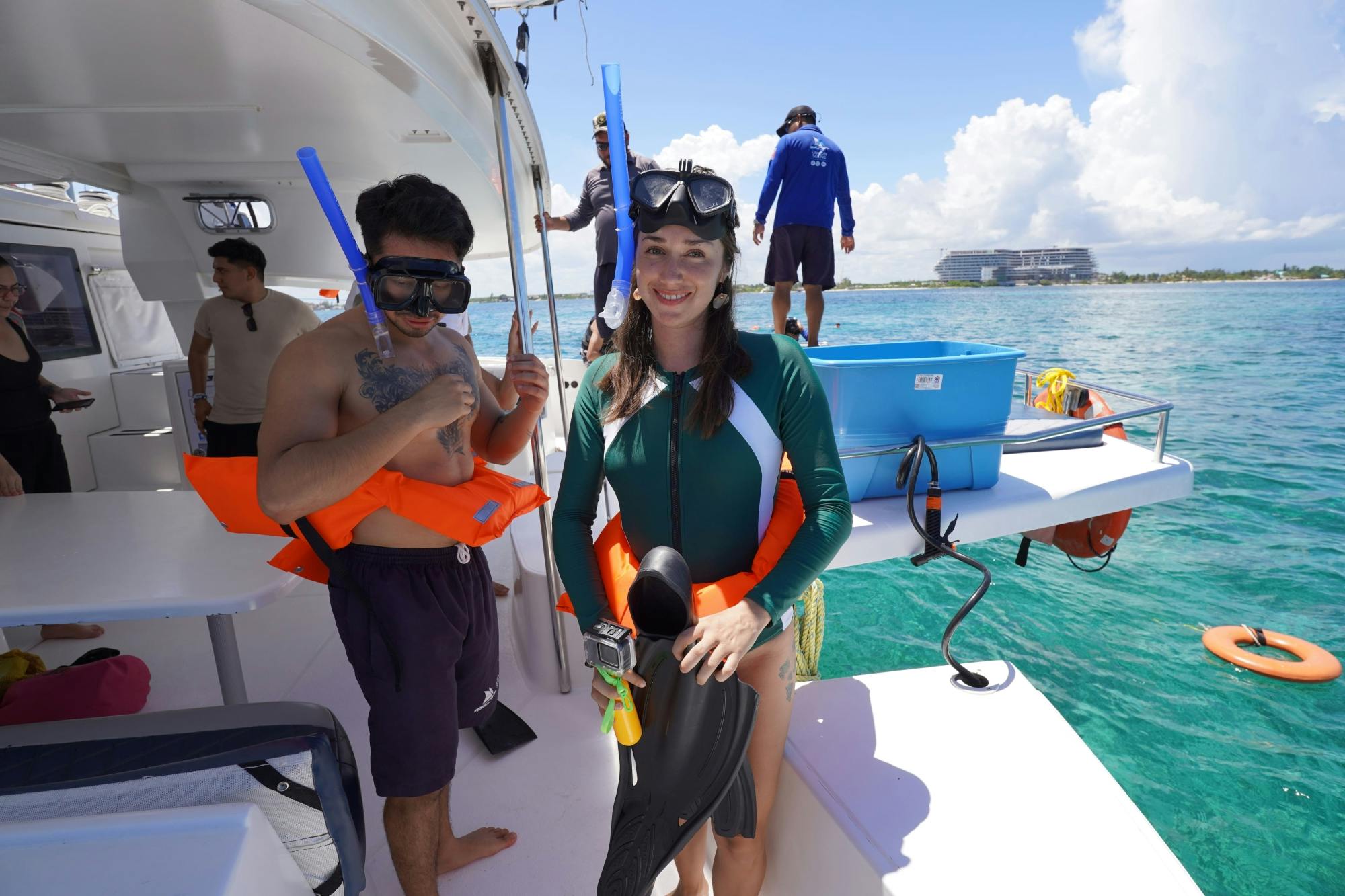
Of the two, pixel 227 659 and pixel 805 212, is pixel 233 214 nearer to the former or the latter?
pixel 227 659

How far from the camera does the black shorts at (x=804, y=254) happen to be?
4.47 metres

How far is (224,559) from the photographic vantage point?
176 centimetres

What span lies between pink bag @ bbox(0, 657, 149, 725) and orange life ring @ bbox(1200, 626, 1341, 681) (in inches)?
259

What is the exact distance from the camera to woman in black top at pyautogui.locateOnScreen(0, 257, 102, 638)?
9.90 ft

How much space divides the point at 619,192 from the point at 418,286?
46 centimetres

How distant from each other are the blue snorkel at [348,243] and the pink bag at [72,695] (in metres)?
1.47

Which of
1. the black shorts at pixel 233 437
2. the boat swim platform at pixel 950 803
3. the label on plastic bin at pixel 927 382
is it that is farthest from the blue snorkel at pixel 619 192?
the black shorts at pixel 233 437

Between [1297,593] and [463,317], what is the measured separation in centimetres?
795

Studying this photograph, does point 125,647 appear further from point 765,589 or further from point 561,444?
point 765,589

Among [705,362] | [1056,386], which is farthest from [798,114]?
[705,362]

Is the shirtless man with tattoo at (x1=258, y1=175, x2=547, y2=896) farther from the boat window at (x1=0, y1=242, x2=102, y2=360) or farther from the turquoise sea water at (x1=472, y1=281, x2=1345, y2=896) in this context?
the boat window at (x1=0, y1=242, x2=102, y2=360)

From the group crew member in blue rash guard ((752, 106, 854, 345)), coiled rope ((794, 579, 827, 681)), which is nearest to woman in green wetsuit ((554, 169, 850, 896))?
coiled rope ((794, 579, 827, 681))

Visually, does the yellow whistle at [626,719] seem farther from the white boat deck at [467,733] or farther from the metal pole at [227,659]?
the metal pole at [227,659]

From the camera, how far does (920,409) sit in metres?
2.47
